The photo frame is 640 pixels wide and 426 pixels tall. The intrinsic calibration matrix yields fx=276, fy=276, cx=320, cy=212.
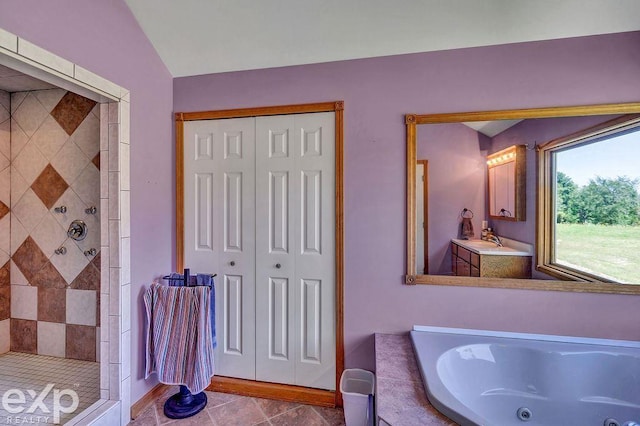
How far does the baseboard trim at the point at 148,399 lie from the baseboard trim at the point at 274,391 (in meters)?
0.32

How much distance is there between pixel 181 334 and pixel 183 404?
47 centimetres

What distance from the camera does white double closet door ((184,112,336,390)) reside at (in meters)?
1.90

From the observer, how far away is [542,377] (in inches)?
61.6

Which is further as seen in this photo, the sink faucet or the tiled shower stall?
the tiled shower stall

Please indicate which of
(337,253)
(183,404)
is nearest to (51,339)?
(183,404)

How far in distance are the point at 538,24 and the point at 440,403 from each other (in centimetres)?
205

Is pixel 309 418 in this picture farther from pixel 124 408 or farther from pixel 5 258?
pixel 5 258

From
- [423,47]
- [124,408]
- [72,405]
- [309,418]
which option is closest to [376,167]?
[423,47]

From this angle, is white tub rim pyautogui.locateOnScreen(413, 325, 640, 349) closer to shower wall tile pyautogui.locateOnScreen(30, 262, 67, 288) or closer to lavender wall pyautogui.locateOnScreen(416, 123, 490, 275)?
lavender wall pyautogui.locateOnScreen(416, 123, 490, 275)

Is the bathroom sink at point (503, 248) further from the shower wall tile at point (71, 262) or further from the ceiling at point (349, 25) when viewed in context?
the shower wall tile at point (71, 262)

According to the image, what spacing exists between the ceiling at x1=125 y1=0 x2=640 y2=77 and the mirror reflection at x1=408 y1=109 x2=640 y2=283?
1.67 feet

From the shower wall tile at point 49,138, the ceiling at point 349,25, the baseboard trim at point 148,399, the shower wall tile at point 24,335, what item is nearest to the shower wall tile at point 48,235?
the shower wall tile at point 49,138

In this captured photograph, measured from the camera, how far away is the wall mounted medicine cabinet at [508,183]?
5.58 ft

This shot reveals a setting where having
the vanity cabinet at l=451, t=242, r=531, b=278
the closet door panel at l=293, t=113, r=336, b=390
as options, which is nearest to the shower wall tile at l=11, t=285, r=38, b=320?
the closet door panel at l=293, t=113, r=336, b=390
